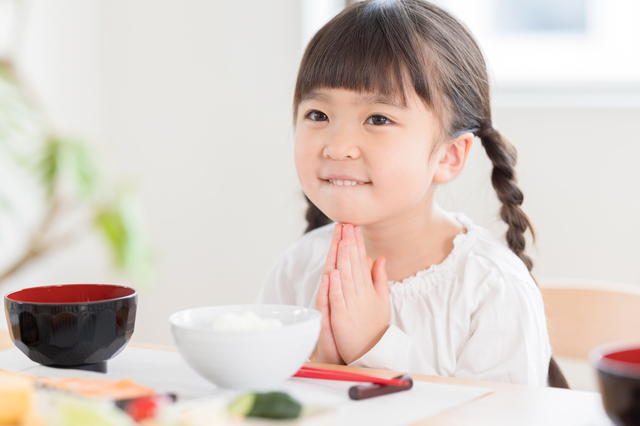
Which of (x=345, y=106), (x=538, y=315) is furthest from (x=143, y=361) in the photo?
(x=538, y=315)

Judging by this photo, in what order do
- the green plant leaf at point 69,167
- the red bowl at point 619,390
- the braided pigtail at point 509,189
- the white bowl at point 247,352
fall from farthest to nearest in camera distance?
the green plant leaf at point 69,167 < the braided pigtail at point 509,189 < the white bowl at point 247,352 < the red bowl at point 619,390

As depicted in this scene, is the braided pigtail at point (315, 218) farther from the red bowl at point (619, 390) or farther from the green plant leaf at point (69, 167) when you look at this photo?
the green plant leaf at point (69, 167)

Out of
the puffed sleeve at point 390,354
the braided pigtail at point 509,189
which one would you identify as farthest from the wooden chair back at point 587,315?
the puffed sleeve at point 390,354

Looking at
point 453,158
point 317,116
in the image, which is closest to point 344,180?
point 317,116

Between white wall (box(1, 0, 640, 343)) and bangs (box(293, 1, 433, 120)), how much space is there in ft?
3.05

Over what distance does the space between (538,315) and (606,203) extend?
0.93m

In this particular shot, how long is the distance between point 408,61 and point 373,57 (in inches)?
2.1

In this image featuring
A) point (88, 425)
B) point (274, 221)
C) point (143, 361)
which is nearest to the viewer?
point (88, 425)

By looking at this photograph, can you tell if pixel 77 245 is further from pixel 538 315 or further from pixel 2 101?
pixel 538 315

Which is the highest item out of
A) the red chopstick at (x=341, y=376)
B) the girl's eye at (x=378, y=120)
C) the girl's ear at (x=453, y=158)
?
the girl's eye at (x=378, y=120)

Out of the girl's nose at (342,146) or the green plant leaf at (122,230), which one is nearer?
the girl's nose at (342,146)

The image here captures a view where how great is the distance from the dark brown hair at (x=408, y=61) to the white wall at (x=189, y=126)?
2.67ft

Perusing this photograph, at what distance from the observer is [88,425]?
419 mm

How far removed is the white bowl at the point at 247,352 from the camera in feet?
1.92
